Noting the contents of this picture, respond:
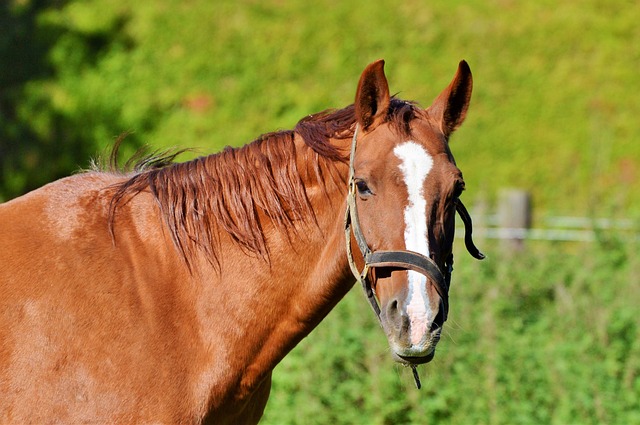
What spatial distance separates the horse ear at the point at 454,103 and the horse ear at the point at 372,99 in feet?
0.73

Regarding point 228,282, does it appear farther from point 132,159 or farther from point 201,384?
point 132,159

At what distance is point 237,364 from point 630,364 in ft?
13.5

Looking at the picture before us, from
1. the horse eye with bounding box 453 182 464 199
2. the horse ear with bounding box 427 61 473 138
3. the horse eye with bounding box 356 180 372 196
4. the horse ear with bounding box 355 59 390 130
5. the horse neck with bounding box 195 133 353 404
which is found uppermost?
the horse ear with bounding box 355 59 390 130

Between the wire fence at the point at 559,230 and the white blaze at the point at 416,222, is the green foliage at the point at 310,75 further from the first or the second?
the white blaze at the point at 416,222

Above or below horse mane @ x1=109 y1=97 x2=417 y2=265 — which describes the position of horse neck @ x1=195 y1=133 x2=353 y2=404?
below

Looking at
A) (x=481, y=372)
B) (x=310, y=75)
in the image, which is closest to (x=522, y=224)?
(x=481, y=372)

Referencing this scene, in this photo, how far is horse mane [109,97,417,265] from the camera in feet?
10.3

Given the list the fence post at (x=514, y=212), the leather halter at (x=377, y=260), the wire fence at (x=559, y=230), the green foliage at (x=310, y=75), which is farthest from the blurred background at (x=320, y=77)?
the leather halter at (x=377, y=260)

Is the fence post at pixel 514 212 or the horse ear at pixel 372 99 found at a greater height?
the horse ear at pixel 372 99

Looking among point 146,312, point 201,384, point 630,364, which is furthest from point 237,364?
point 630,364

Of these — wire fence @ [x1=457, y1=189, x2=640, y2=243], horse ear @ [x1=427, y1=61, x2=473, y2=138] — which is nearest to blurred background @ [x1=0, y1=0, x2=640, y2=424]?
wire fence @ [x1=457, y1=189, x2=640, y2=243]

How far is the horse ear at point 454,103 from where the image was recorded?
305 cm

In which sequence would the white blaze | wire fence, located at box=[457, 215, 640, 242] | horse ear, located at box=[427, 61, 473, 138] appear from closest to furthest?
the white blaze
horse ear, located at box=[427, 61, 473, 138]
wire fence, located at box=[457, 215, 640, 242]

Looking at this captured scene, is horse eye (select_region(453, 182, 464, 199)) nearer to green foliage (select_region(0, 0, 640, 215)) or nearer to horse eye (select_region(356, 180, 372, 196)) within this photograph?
horse eye (select_region(356, 180, 372, 196))
